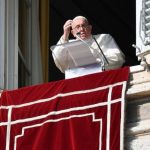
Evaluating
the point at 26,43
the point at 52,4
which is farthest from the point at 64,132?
the point at 52,4

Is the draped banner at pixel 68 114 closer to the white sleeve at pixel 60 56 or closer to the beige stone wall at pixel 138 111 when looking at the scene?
the beige stone wall at pixel 138 111

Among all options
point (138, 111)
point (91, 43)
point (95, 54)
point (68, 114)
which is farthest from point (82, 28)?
point (138, 111)

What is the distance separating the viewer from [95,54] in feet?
29.3

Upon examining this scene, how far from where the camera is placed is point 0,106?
8.98m

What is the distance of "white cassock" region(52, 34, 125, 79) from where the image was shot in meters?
8.98

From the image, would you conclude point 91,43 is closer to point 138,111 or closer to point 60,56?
point 60,56

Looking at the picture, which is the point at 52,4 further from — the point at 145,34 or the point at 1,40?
the point at 145,34

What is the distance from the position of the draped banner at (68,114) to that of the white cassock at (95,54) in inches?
11.3

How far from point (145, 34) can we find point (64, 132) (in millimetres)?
1081

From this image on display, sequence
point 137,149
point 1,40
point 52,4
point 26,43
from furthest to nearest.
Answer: point 52,4 → point 26,43 → point 1,40 → point 137,149

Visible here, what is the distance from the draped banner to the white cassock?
0.95 feet

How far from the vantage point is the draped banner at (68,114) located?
8.37 meters

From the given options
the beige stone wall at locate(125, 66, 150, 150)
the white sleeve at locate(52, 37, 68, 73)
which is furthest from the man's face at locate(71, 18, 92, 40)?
the beige stone wall at locate(125, 66, 150, 150)

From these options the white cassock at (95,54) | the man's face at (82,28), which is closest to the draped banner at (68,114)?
the white cassock at (95,54)
